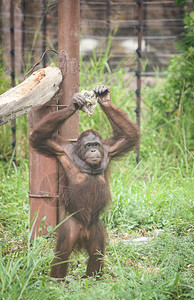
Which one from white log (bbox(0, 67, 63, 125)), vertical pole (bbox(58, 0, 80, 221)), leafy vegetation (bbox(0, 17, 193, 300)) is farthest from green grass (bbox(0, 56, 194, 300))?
white log (bbox(0, 67, 63, 125))

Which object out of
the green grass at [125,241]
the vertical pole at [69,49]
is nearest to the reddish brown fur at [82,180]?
the green grass at [125,241]

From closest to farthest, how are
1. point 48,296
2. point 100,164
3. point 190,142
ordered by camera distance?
point 48,296 < point 100,164 < point 190,142

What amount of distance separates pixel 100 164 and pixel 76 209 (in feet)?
1.20

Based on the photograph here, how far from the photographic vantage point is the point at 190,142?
6055 millimetres

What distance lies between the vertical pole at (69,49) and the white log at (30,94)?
3.4 inches

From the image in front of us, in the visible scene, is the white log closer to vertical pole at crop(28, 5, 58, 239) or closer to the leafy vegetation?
vertical pole at crop(28, 5, 58, 239)

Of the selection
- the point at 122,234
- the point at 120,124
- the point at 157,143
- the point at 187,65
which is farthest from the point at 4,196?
the point at 187,65

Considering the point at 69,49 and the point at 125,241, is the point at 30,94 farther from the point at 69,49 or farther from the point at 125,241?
the point at 125,241

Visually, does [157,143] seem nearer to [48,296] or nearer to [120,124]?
[120,124]

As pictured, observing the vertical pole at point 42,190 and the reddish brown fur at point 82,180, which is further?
the vertical pole at point 42,190

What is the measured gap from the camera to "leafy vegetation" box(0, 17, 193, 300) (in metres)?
2.57

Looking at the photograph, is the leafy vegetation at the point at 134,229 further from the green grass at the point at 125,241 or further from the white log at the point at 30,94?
the white log at the point at 30,94

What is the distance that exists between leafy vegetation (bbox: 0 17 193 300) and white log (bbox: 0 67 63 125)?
87 cm

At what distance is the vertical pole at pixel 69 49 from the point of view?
346 cm
